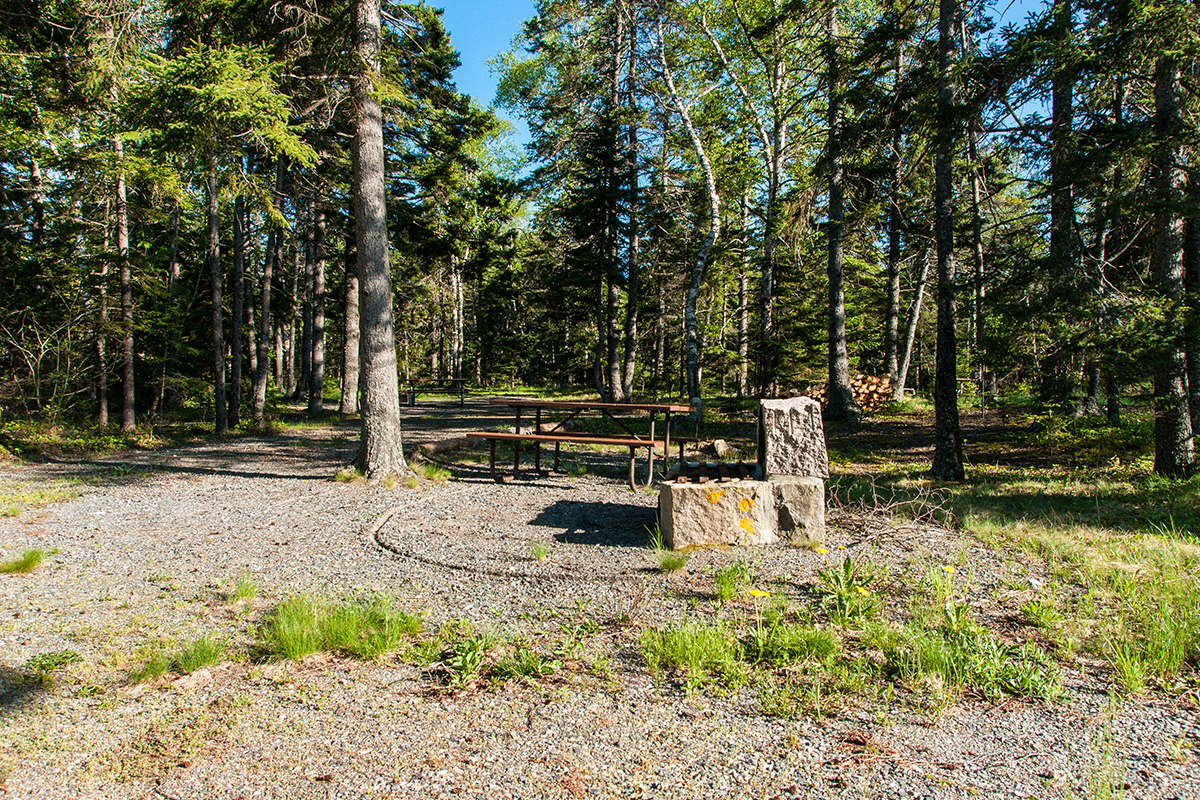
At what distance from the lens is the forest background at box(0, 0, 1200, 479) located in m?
6.81

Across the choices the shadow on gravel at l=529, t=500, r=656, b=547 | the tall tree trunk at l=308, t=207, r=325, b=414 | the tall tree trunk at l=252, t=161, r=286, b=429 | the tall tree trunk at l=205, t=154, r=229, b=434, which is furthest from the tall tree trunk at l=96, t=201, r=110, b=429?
the shadow on gravel at l=529, t=500, r=656, b=547

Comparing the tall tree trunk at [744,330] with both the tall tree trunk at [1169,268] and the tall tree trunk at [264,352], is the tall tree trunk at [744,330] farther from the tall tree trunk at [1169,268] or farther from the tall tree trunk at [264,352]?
the tall tree trunk at [264,352]

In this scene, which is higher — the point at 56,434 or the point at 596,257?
the point at 596,257

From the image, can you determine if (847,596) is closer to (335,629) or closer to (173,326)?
(335,629)

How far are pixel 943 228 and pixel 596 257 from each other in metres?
10.7

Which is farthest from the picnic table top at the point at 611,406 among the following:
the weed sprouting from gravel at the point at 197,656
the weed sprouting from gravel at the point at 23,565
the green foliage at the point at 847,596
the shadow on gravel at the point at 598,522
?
the weed sprouting from gravel at the point at 197,656

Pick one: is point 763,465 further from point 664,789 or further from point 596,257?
point 596,257

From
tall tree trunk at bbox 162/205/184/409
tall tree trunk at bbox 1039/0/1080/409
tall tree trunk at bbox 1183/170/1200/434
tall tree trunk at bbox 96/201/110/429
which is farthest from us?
tall tree trunk at bbox 162/205/184/409

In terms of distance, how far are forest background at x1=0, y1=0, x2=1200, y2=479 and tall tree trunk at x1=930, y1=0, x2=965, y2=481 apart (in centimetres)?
4

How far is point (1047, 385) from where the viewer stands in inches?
278

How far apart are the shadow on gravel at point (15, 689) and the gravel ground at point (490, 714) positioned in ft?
0.04

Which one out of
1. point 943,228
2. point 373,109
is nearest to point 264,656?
point 373,109

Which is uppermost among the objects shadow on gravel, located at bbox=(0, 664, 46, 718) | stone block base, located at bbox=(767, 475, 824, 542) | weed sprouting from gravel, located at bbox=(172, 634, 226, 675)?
stone block base, located at bbox=(767, 475, 824, 542)

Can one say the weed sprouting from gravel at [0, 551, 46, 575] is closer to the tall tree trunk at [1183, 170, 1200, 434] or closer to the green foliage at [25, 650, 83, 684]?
the green foliage at [25, 650, 83, 684]
